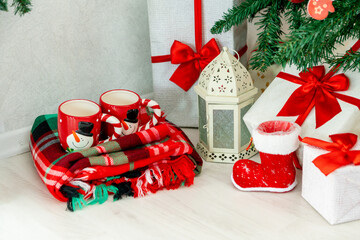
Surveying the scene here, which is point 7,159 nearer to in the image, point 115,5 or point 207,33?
point 115,5

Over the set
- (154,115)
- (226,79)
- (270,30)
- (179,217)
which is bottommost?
(179,217)

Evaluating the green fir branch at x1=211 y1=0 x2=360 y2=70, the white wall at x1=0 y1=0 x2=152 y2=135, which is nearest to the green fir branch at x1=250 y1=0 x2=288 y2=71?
the green fir branch at x1=211 y1=0 x2=360 y2=70

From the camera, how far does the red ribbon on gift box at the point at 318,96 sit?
0.99m

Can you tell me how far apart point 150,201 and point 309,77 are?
1.43 feet

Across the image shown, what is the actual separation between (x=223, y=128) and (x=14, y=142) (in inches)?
21.3

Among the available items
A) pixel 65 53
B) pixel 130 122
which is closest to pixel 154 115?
pixel 130 122

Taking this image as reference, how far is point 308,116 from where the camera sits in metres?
1.04

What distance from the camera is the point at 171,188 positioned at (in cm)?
104

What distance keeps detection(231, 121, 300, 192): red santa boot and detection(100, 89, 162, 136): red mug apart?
26cm

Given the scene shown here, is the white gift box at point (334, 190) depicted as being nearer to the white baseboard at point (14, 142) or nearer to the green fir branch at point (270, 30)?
the green fir branch at point (270, 30)

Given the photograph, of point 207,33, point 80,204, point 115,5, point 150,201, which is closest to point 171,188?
point 150,201

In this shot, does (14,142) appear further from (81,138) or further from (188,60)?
(188,60)

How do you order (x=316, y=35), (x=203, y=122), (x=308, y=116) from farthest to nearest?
(x=203, y=122), (x=308, y=116), (x=316, y=35)

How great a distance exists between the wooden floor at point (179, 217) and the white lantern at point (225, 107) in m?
0.09
